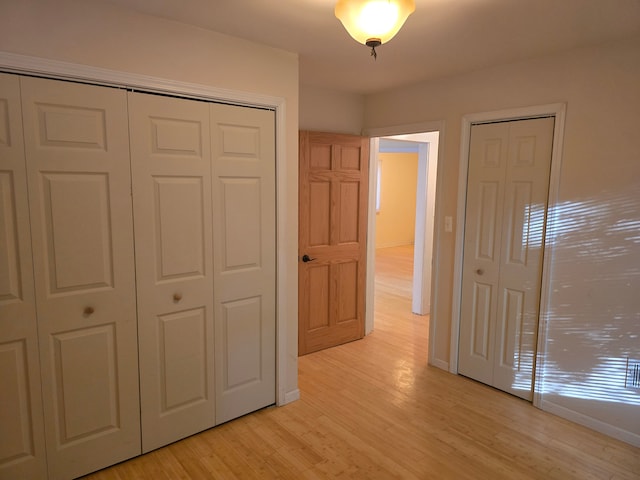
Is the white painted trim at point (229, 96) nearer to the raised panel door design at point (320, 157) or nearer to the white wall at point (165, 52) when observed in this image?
the white wall at point (165, 52)

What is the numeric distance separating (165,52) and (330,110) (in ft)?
6.19

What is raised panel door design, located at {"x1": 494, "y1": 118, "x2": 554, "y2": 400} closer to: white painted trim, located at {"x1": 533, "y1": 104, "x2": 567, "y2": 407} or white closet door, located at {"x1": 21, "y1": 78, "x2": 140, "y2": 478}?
white painted trim, located at {"x1": 533, "y1": 104, "x2": 567, "y2": 407}

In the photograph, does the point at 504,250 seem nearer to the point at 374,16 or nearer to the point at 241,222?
the point at 241,222

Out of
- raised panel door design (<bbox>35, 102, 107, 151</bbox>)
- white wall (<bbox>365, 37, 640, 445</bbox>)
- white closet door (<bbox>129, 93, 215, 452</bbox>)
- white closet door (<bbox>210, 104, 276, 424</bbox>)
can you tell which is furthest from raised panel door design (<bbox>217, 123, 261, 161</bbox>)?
white wall (<bbox>365, 37, 640, 445</bbox>)

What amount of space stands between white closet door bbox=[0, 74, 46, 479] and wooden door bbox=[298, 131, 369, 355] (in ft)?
6.85

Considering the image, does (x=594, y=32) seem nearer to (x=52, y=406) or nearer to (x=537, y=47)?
(x=537, y=47)

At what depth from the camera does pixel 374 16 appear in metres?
1.60

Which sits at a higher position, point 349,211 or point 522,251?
point 349,211

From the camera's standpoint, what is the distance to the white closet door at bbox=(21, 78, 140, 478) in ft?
6.43

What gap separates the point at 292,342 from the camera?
9.79 feet

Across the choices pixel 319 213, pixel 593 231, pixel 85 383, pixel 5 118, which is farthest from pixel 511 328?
pixel 5 118

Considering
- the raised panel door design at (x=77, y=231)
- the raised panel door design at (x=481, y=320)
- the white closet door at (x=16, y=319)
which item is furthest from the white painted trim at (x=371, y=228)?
the white closet door at (x=16, y=319)

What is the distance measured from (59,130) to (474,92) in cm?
277

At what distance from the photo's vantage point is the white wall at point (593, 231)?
2455mm
